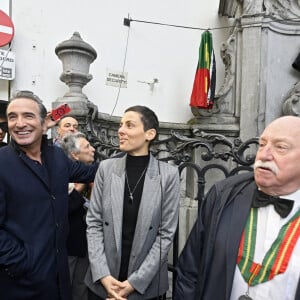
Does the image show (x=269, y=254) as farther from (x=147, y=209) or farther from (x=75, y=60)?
(x=75, y=60)

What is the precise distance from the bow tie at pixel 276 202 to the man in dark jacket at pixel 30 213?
1088mm

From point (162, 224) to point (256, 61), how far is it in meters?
5.00

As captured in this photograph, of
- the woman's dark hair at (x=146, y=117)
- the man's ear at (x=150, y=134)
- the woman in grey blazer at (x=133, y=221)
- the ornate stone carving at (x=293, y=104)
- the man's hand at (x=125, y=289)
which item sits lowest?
the man's hand at (x=125, y=289)

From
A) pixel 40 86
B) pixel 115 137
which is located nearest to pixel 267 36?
pixel 115 137

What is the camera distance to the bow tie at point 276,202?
4.64 feet

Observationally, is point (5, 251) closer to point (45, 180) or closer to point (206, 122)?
point (45, 180)

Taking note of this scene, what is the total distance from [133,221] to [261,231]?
780 mm

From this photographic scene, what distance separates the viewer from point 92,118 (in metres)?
4.68

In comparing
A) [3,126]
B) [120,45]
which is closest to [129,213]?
[3,126]

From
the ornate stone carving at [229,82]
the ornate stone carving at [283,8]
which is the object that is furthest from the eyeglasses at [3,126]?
the ornate stone carving at [283,8]

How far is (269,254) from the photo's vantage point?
1.40 metres

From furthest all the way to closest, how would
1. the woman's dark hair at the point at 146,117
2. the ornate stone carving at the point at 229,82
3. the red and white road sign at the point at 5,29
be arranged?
the ornate stone carving at the point at 229,82
the red and white road sign at the point at 5,29
the woman's dark hair at the point at 146,117

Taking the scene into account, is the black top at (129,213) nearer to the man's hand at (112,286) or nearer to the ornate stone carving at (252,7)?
the man's hand at (112,286)

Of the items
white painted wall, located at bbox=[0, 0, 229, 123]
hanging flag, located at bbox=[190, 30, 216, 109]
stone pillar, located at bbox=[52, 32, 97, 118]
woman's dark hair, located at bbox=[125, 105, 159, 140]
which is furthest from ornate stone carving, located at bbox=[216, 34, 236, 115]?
woman's dark hair, located at bbox=[125, 105, 159, 140]
